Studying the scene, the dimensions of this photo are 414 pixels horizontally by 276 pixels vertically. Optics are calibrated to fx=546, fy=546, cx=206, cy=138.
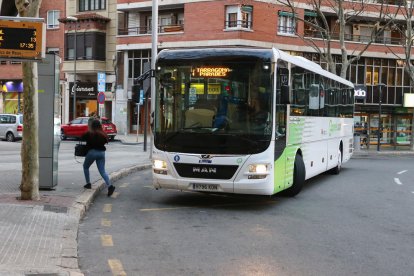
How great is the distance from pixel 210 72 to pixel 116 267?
15.9 feet

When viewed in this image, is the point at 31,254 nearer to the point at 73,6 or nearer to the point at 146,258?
the point at 146,258

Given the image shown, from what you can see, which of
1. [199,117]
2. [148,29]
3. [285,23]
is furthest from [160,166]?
[148,29]

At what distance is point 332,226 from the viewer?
8820 mm

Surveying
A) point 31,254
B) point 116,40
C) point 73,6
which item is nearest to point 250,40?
point 116,40

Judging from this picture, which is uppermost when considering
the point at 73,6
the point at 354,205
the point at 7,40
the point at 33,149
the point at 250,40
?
the point at 73,6

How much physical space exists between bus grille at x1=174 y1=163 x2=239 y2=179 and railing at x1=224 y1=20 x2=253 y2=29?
29609mm

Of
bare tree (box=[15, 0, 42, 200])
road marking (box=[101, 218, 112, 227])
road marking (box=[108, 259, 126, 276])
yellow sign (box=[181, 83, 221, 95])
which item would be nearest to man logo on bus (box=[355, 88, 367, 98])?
yellow sign (box=[181, 83, 221, 95])

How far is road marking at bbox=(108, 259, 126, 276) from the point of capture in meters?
5.91

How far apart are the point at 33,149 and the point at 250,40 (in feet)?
99.7

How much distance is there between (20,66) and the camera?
159 ft

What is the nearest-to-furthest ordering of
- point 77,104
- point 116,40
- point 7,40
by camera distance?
point 7,40 < point 116,40 < point 77,104

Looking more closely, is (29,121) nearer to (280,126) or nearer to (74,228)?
(74,228)

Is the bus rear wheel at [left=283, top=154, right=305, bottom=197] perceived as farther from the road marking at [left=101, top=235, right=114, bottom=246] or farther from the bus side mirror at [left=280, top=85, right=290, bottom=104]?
the road marking at [left=101, top=235, right=114, bottom=246]

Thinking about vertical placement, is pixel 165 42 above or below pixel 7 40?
above
